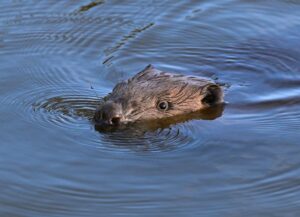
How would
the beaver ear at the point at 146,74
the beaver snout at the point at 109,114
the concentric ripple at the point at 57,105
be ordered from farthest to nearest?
the beaver ear at the point at 146,74
the concentric ripple at the point at 57,105
the beaver snout at the point at 109,114

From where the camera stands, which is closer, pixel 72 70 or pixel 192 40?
pixel 72 70

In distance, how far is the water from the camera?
5598 millimetres

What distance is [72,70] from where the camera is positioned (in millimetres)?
7992

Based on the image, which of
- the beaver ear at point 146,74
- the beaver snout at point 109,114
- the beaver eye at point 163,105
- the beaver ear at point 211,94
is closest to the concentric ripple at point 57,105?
the beaver snout at point 109,114

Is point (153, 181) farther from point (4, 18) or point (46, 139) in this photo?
point (4, 18)

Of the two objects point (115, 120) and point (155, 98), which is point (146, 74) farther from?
point (115, 120)

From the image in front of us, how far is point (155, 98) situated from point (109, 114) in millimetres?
483

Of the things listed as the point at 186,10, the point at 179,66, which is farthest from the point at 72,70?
the point at 186,10

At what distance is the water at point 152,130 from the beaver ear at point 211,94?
0.13 m

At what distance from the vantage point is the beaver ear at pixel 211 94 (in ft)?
23.2

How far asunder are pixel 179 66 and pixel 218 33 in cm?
104

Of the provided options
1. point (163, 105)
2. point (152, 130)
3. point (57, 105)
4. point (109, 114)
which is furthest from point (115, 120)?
point (57, 105)

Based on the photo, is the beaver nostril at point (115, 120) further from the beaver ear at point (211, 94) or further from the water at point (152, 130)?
the beaver ear at point (211, 94)

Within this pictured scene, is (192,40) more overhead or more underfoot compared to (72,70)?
more overhead
